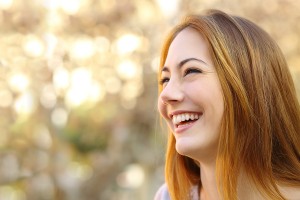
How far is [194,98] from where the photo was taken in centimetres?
141

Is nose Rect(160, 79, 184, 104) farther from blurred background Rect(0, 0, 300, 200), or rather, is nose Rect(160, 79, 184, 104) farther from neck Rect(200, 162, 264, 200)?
blurred background Rect(0, 0, 300, 200)

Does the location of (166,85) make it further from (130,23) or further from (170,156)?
(130,23)

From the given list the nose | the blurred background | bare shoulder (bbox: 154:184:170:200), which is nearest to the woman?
the nose

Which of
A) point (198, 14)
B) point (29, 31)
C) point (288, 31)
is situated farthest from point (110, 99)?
point (198, 14)

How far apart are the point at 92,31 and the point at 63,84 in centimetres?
36

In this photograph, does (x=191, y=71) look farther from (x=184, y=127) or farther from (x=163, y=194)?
(x=163, y=194)

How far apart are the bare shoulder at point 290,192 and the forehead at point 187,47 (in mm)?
394

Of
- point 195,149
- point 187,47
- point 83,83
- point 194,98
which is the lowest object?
point 195,149

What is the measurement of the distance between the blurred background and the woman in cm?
175

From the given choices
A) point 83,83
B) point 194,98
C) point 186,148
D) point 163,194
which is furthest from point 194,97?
point 83,83

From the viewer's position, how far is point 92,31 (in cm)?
335

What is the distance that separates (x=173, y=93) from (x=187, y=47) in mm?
130

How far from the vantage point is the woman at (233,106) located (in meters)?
1.41

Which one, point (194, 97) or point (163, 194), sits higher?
point (194, 97)
